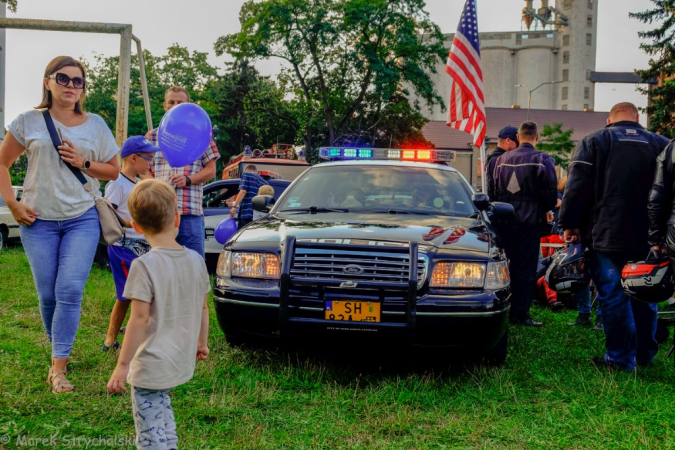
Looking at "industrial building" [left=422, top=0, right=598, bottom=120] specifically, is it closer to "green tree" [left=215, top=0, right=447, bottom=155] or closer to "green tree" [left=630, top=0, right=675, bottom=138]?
"green tree" [left=630, top=0, right=675, bottom=138]

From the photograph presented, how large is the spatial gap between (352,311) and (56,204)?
1.91 metres

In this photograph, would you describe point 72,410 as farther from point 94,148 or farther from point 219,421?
point 94,148

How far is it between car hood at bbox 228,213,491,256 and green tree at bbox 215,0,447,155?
3174 centimetres

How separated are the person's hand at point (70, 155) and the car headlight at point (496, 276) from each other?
2633 millimetres

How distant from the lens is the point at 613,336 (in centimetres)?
495

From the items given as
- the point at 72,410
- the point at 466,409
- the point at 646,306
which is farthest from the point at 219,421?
the point at 646,306

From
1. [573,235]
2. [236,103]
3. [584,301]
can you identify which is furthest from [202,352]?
[236,103]

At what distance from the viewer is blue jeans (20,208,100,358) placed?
4102 millimetres

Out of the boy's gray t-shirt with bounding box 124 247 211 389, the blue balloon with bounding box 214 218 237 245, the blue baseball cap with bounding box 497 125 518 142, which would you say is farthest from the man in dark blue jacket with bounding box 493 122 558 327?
the boy's gray t-shirt with bounding box 124 247 211 389

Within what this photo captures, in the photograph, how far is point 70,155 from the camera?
4.11m

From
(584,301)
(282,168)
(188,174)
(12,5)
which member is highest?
(12,5)

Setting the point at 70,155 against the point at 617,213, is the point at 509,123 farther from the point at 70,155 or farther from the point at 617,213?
the point at 70,155

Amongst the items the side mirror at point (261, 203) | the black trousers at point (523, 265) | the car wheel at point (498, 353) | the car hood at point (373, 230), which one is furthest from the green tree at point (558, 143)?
the car wheel at point (498, 353)

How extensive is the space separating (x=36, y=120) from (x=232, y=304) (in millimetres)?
1662
